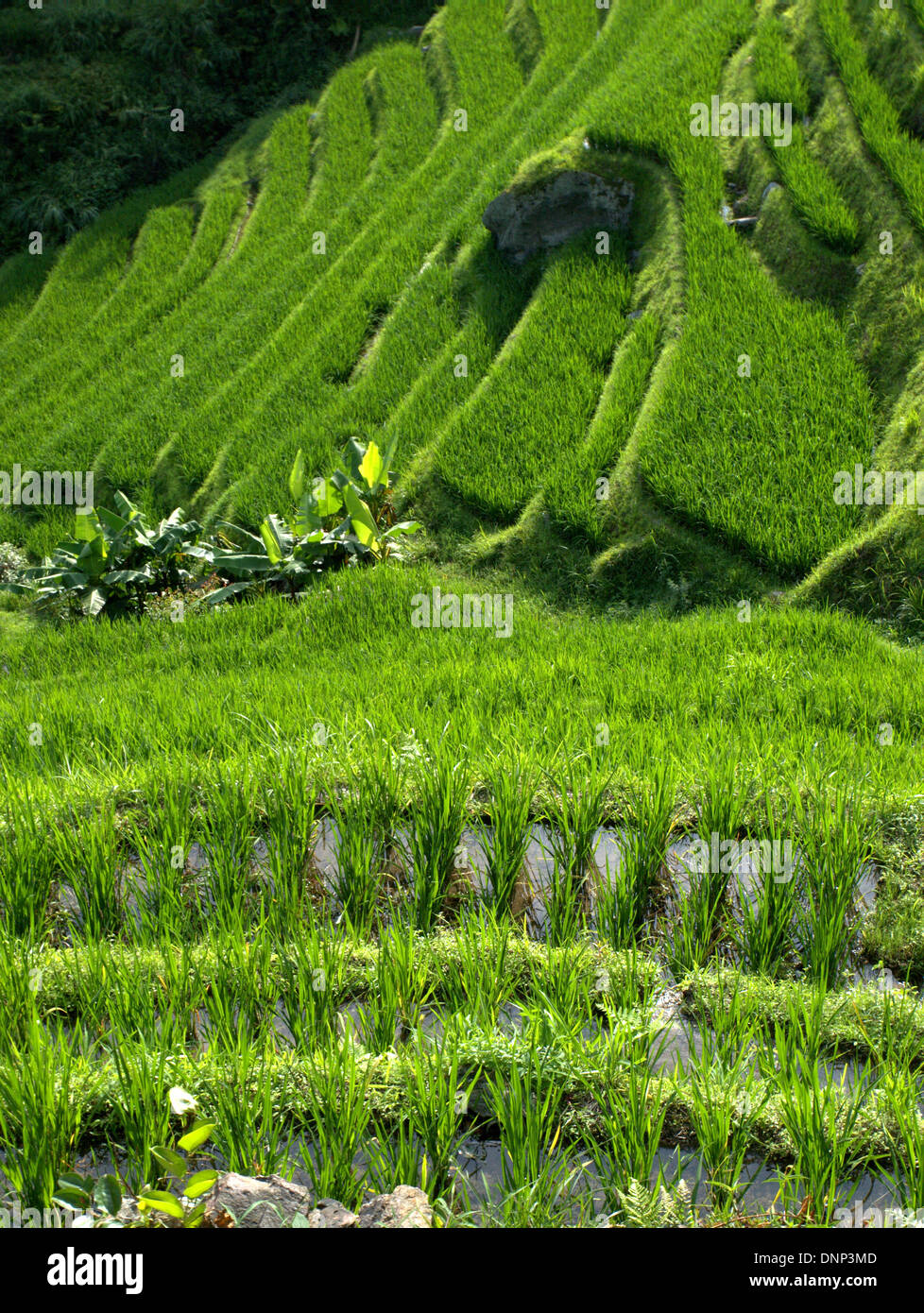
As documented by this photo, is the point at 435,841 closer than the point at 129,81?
Yes

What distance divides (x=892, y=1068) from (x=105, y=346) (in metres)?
11.7

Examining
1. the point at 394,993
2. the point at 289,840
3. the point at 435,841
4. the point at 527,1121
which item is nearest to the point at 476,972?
the point at 394,993

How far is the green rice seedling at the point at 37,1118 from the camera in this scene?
8.34ft

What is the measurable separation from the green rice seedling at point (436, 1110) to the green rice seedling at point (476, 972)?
254 millimetres

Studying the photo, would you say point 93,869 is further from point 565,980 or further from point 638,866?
point 638,866

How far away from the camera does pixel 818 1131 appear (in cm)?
247

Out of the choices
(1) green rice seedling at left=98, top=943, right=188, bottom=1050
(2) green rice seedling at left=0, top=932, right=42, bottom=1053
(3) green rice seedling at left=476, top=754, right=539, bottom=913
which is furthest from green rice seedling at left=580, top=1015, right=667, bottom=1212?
(2) green rice seedling at left=0, top=932, right=42, bottom=1053

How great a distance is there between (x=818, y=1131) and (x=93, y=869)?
275 cm

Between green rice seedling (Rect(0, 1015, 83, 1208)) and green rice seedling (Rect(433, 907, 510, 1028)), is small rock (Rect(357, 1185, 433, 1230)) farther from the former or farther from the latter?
green rice seedling (Rect(0, 1015, 83, 1208))

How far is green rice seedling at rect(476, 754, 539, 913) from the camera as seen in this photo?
381 cm

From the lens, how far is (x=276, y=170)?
13.7 m

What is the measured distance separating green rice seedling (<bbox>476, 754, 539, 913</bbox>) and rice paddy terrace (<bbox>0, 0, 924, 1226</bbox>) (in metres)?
0.03
